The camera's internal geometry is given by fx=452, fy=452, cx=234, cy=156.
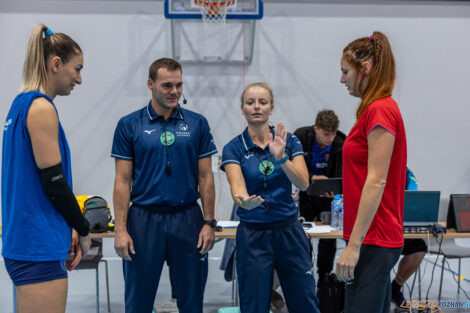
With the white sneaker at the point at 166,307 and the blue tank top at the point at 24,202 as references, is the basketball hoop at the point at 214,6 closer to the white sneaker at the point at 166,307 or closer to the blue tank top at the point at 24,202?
the white sneaker at the point at 166,307

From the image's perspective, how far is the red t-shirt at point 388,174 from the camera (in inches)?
63.9

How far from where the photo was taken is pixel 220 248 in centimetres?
542

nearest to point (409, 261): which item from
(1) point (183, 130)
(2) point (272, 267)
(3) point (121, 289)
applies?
(2) point (272, 267)

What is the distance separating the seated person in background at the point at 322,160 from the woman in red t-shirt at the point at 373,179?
2.57m

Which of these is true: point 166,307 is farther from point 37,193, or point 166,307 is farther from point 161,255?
point 37,193

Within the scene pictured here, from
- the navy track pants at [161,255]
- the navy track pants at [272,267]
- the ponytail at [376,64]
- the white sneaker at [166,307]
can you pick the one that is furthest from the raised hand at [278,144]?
the white sneaker at [166,307]

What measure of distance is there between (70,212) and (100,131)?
152 inches

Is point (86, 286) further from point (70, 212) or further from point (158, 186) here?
point (70, 212)

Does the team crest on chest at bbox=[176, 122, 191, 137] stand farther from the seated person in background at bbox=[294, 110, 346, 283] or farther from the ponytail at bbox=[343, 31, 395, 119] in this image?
the seated person in background at bbox=[294, 110, 346, 283]

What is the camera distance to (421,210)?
11.0ft

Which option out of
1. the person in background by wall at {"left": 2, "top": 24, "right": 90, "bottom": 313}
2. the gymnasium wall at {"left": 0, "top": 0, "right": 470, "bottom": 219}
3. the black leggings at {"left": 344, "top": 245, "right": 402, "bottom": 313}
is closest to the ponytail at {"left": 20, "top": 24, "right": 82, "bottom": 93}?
the person in background by wall at {"left": 2, "top": 24, "right": 90, "bottom": 313}

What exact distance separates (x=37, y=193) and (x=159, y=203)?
30.8 inches

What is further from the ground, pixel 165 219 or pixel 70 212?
pixel 70 212

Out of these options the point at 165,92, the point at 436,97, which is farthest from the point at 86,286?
the point at 436,97
